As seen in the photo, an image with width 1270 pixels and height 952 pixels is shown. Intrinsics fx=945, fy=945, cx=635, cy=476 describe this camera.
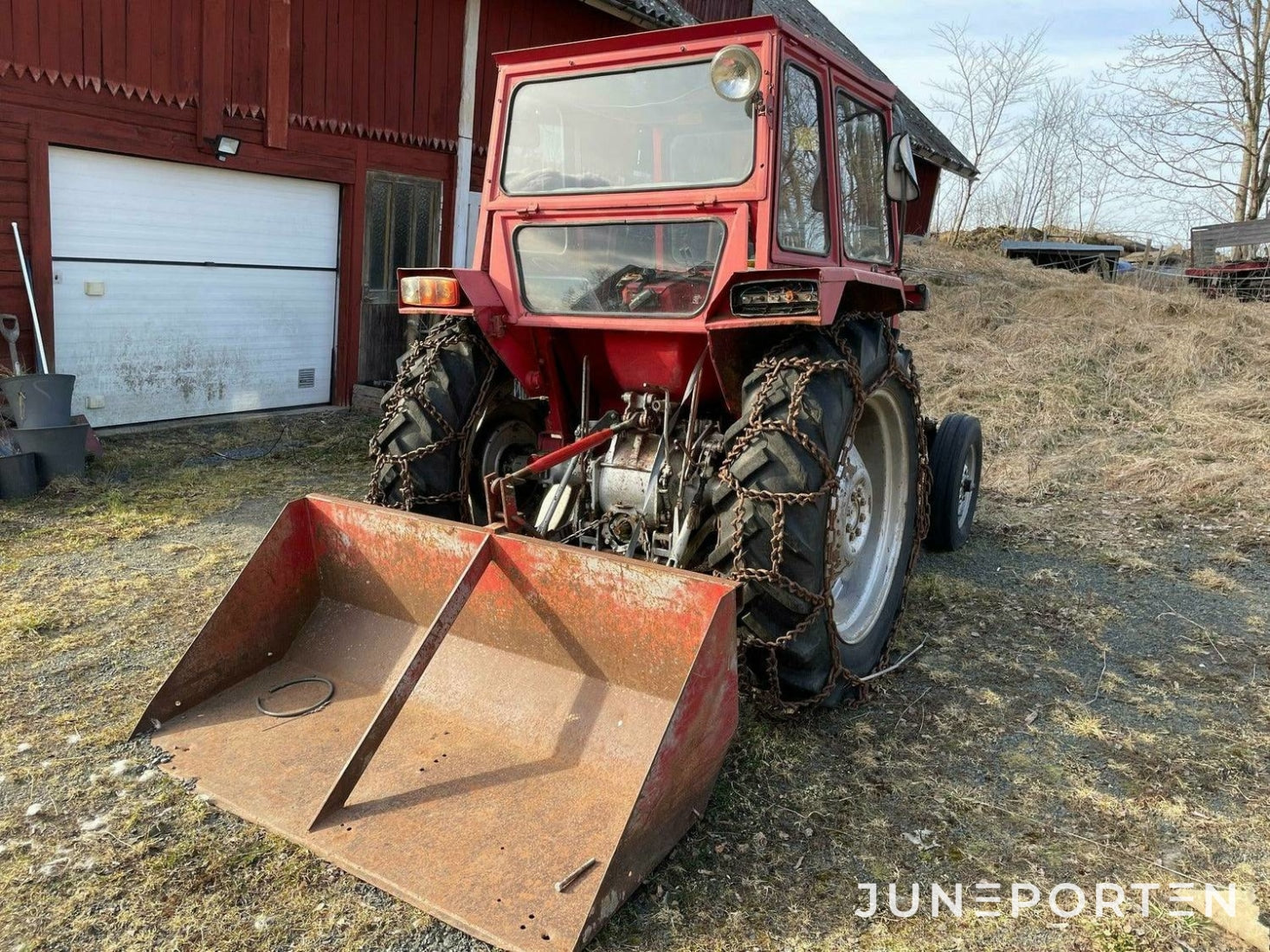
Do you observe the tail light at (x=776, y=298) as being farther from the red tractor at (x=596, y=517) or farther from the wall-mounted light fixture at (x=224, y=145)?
the wall-mounted light fixture at (x=224, y=145)

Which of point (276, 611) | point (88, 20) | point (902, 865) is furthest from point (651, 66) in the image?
point (88, 20)

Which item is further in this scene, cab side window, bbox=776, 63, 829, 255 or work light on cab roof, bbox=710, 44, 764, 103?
Result: cab side window, bbox=776, 63, 829, 255

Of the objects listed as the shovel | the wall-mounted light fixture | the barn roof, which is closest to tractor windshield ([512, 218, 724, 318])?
the shovel

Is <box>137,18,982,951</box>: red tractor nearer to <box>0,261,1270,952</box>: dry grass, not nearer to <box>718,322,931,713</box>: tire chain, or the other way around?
<box>718,322,931,713</box>: tire chain

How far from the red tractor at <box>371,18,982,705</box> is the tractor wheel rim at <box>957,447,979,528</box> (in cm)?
143

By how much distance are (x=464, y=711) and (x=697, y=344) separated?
1327 millimetres

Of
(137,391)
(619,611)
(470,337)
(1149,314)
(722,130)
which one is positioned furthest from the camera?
(1149,314)

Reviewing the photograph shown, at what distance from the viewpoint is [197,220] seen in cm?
702

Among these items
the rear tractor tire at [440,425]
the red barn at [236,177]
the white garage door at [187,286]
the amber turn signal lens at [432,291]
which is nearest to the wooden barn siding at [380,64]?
the red barn at [236,177]

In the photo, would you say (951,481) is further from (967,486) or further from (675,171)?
(675,171)

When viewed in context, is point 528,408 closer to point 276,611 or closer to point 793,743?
point 276,611

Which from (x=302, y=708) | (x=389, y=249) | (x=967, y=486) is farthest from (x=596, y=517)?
(x=389, y=249)

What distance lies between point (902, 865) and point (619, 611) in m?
0.93

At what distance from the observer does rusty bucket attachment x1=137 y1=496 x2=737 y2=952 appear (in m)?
2.07
